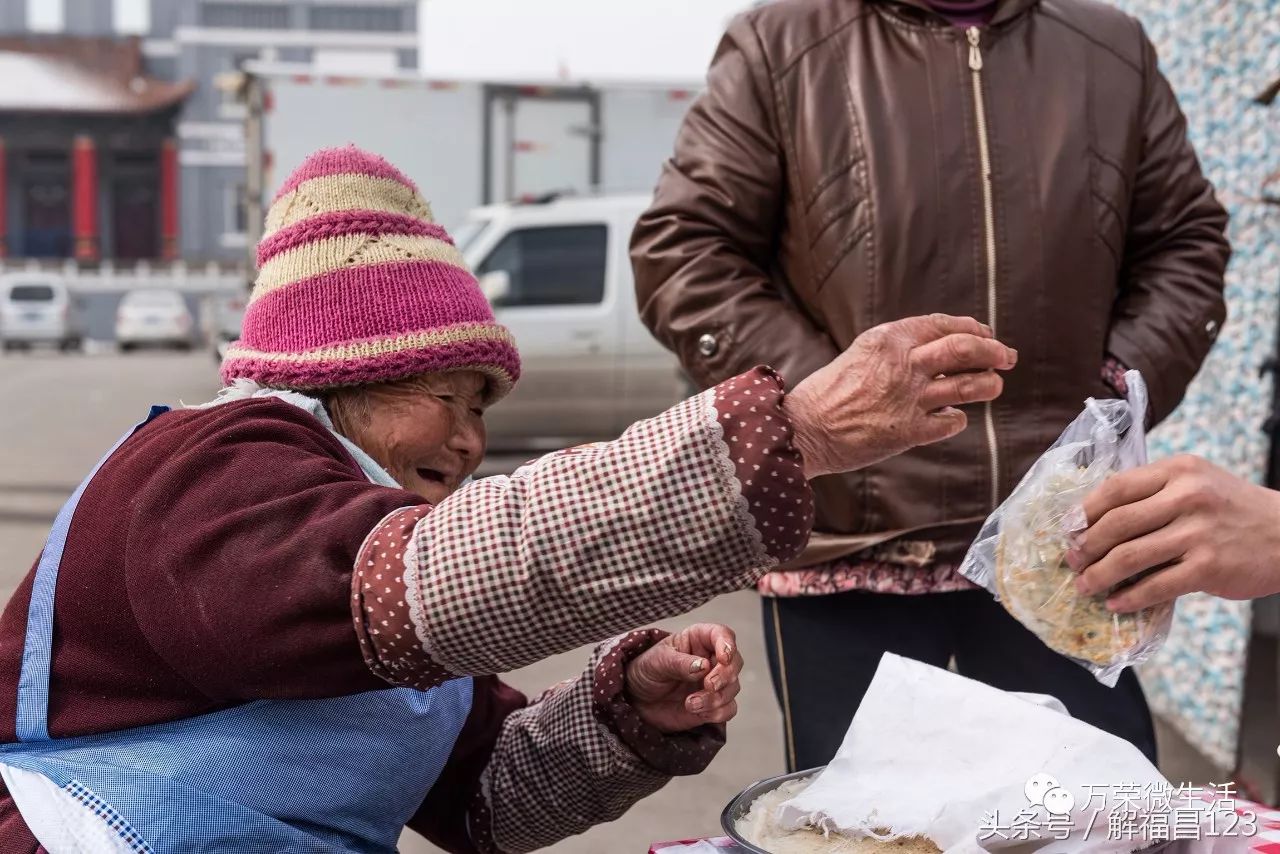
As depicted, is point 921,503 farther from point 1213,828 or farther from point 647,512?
point 647,512

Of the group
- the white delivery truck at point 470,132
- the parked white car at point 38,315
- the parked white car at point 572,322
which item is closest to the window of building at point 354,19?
the parked white car at point 38,315

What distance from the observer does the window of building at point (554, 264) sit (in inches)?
331

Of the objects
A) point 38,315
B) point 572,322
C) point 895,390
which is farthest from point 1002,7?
point 38,315

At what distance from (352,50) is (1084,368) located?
36771 mm

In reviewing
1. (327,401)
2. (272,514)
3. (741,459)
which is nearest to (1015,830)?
(741,459)

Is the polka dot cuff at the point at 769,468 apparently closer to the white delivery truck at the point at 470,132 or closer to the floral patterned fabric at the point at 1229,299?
the floral patterned fabric at the point at 1229,299

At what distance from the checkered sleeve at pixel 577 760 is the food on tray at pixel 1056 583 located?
1.23 ft

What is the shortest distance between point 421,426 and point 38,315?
2552 centimetres

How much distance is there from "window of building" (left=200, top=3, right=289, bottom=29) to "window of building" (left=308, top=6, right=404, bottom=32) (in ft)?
2.78

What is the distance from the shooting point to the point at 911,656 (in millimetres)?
1970

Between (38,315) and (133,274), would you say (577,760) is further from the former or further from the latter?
(133,274)

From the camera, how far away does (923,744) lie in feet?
4.11

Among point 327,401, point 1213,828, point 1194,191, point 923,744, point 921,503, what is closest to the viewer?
point 1213,828

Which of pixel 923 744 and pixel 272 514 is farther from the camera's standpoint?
pixel 923 744
